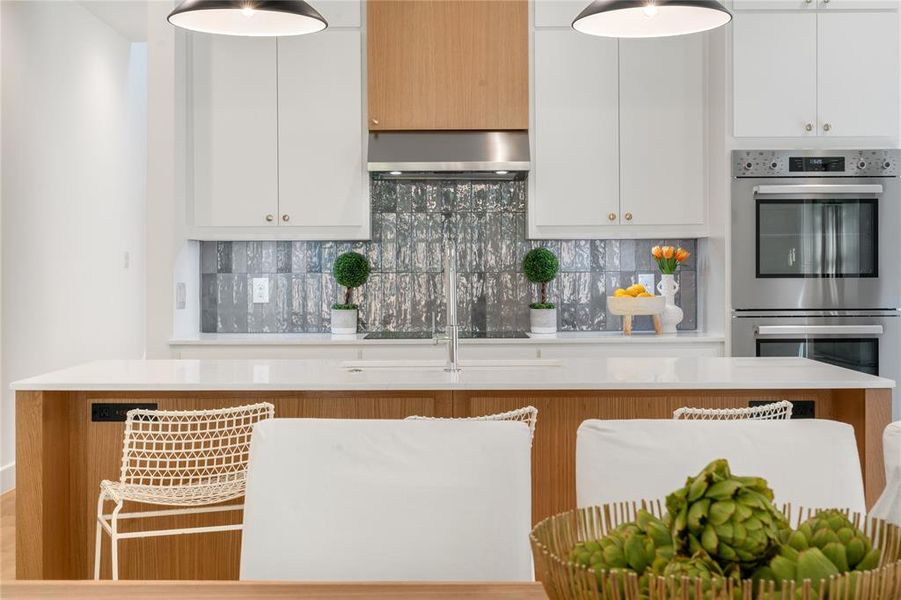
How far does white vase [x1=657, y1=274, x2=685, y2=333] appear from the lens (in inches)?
169

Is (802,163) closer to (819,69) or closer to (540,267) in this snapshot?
(819,69)

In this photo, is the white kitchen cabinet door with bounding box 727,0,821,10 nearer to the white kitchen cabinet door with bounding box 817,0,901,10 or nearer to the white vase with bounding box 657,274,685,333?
the white kitchen cabinet door with bounding box 817,0,901,10

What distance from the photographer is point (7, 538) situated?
373cm

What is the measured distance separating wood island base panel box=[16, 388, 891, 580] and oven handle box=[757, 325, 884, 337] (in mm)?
1370

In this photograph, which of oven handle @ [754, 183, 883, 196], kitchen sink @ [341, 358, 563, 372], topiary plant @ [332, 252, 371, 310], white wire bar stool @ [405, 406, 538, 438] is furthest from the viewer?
topiary plant @ [332, 252, 371, 310]

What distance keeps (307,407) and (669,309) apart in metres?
2.26

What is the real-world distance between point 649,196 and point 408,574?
322 cm

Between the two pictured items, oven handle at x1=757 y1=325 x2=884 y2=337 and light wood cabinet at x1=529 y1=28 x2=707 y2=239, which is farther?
light wood cabinet at x1=529 y1=28 x2=707 y2=239

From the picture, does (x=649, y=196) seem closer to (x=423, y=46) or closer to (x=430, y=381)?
(x=423, y=46)

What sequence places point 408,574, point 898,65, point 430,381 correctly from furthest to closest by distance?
point 898,65 < point 430,381 < point 408,574

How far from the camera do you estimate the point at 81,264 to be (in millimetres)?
5316

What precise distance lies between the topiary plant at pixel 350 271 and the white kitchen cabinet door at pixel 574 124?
89 centimetres

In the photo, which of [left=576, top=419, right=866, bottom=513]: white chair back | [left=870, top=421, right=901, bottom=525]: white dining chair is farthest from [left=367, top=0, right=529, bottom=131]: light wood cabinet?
[left=870, top=421, right=901, bottom=525]: white dining chair

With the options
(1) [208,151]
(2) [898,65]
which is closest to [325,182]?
(1) [208,151]
